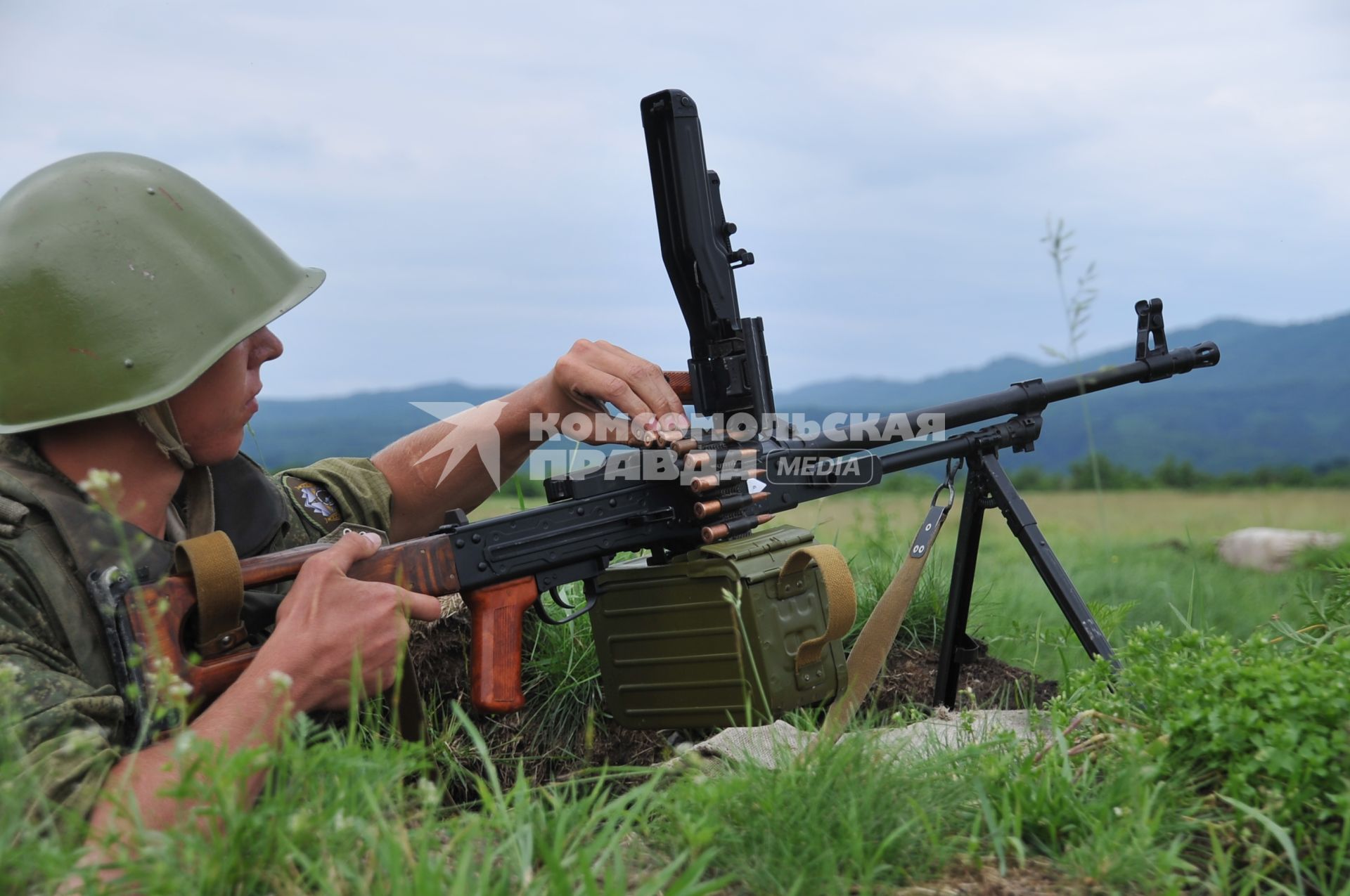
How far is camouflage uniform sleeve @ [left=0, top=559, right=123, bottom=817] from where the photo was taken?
1986 millimetres

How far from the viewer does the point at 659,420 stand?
11.7 feet

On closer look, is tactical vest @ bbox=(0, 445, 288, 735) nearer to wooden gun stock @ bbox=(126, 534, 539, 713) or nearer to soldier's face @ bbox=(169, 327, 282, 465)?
wooden gun stock @ bbox=(126, 534, 539, 713)

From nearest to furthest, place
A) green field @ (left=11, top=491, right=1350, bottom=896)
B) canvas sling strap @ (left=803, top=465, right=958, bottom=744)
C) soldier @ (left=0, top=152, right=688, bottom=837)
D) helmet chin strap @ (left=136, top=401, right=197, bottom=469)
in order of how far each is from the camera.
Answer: green field @ (left=11, top=491, right=1350, bottom=896), soldier @ (left=0, top=152, right=688, bottom=837), helmet chin strap @ (left=136, top=401, right=197, bottom=469), canvas sling strap @ (left=803, top=465, right=958, bottom=744)

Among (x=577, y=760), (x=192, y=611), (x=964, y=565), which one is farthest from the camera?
A: (x=964, y=565)

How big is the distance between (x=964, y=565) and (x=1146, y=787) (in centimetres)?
212

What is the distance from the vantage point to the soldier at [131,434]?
2.37 m

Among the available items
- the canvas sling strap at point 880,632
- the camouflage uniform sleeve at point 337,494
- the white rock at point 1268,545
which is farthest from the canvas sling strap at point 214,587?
the white rock at point 1268,545

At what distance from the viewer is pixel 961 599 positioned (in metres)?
4.21

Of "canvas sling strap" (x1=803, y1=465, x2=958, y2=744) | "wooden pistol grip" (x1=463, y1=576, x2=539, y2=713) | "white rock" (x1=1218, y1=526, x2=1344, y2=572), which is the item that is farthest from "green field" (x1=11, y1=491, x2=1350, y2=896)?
"white rock" (x1=1218, y1=526, x2=1344, y2=572)

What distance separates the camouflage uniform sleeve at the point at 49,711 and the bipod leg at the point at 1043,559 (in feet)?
10.3

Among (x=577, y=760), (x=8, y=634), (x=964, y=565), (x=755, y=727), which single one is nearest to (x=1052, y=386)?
(x=964, y=565)

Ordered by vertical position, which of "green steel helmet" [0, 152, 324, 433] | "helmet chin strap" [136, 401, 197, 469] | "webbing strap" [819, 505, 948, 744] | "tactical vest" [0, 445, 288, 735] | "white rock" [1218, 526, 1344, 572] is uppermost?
"green steel helmet" [0, 152, 324, 433]

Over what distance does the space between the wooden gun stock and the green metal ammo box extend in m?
0.45

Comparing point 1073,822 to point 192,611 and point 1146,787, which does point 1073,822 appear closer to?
point 1146,787
